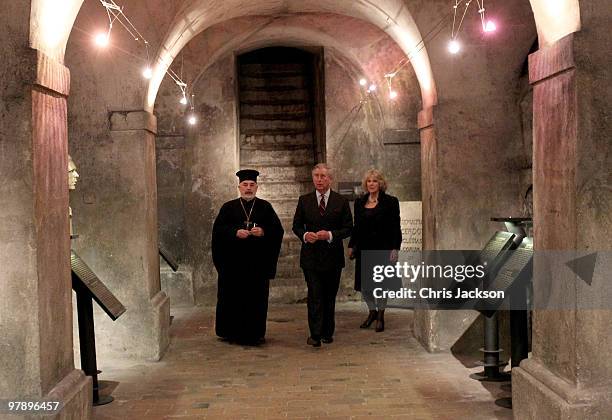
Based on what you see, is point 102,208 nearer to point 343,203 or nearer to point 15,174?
point 343,203

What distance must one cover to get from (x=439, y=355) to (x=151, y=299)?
283cm

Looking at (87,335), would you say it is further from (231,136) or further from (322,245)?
(231,136)

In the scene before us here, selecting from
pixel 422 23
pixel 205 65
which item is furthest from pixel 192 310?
pixel 422 23

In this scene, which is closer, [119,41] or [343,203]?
[119,41]

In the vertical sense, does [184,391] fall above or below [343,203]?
below

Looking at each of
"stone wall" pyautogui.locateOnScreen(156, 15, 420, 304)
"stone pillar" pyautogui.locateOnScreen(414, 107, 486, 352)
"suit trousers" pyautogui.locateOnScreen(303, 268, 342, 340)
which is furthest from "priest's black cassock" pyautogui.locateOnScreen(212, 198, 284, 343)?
"stone wall" pyautogui.locateOnScreen(156, 15, 420, 304)

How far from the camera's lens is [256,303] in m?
7.78

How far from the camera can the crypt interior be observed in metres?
3.91

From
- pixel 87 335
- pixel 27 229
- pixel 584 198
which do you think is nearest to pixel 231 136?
pixel 87 335

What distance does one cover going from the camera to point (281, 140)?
1270 cm

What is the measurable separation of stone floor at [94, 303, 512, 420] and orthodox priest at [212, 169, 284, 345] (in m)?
0.22

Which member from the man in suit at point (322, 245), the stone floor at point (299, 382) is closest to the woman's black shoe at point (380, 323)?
the stone floor at point (299, 382)

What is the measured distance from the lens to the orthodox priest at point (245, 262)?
25.4 ft

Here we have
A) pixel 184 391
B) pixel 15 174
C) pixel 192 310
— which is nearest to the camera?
pixel 15 174
